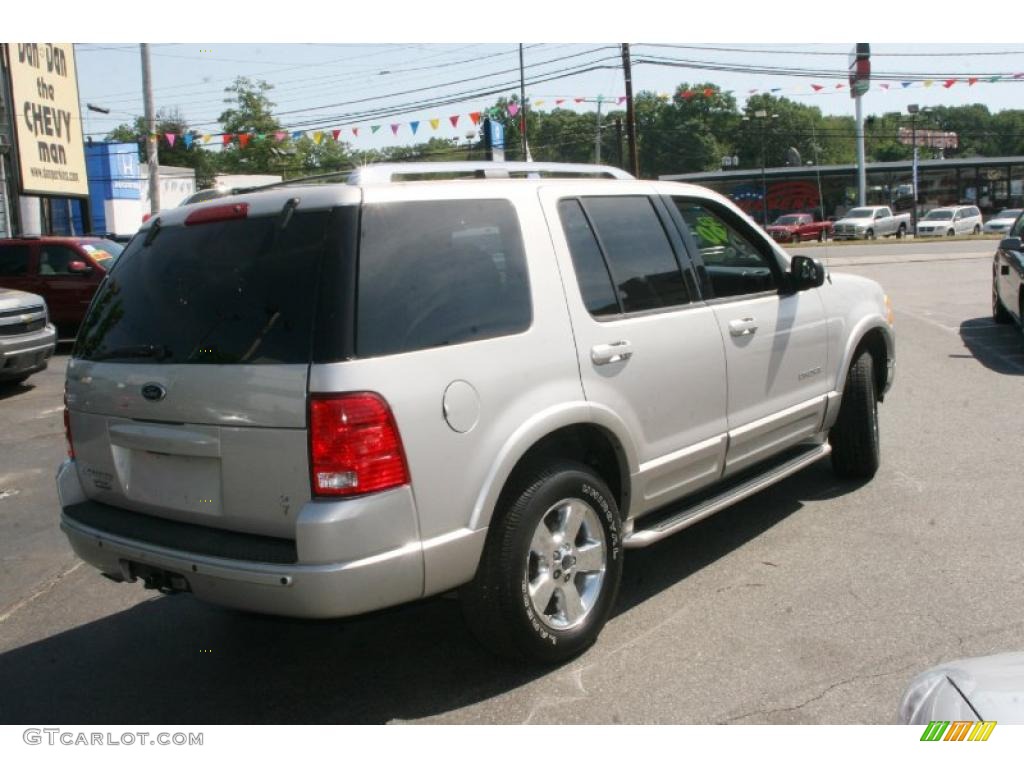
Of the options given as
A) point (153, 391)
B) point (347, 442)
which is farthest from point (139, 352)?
point (347, 442)

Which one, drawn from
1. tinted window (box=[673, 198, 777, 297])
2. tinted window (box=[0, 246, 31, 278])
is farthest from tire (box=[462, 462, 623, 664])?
tinted window (box=[0, 246, 31, 278])

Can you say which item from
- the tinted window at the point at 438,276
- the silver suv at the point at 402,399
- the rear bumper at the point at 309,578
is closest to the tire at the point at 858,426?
→ the silver suv at the point at 402,399

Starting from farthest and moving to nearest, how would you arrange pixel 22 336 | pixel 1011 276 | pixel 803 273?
pixel 1011 276 → pixel 22 336 → pixel 803 273

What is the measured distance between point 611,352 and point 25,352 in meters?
9.01

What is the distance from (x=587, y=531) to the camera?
3.77 m

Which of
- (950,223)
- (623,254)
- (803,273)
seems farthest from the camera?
(950,223)

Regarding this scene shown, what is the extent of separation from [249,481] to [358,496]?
42 cm

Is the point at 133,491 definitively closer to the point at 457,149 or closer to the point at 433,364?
the point at 433,364

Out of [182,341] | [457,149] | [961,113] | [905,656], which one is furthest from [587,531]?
[961,113]

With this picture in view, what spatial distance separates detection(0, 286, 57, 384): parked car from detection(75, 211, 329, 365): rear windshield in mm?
7651

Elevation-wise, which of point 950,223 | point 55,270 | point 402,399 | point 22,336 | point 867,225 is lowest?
point 22,336

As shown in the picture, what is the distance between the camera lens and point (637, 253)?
427cm

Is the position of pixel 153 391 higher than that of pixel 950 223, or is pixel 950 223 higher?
pixel 950 223

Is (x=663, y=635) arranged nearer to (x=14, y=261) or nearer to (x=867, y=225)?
(x=14, y=261)
